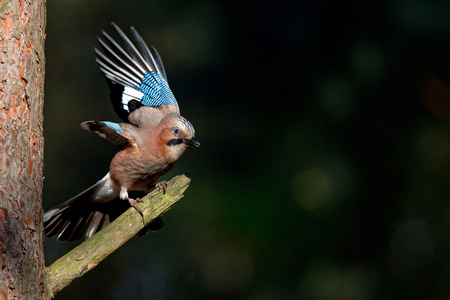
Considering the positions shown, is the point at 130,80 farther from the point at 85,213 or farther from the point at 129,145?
the point at 85,213

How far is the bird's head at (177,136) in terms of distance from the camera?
363 cm

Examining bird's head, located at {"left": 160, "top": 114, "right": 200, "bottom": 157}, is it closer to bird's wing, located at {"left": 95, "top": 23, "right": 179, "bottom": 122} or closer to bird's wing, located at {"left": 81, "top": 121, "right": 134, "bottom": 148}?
bird's wing, located at {"left": 81, "top": 121, "right": 134, "bottom": 148}

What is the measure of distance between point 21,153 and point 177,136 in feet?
4.24

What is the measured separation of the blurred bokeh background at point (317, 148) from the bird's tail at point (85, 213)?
2748mm

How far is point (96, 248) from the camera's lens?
2.72m

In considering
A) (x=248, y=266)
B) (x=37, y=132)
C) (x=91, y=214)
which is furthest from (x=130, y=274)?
(x=37, y=132)

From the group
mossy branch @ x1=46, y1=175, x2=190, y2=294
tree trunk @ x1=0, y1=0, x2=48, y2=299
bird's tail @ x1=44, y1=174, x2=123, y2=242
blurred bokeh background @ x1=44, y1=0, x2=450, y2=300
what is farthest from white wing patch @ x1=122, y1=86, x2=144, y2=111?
blurred bokeh background @ x1=44, y1=0, x2=450, y2=300

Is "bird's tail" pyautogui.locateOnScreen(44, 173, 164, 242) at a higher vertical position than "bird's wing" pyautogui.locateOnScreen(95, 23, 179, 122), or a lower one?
lower

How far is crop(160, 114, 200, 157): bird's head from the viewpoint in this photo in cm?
→ 363

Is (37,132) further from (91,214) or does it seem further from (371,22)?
(371,22)

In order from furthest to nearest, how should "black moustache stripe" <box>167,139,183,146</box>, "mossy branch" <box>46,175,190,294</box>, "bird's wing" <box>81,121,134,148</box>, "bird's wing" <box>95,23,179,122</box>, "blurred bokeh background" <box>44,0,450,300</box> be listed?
"blurred bokeh background" <box>44,0,450,300</box> → "bird's wing" <box>95,23,179,122</box> → "black moustache stripe" <box>167,139,183,146</box> → "bird's wing" <box>81,121,134,148</box> → "mossy branch" <box>46,175,190,294</box>

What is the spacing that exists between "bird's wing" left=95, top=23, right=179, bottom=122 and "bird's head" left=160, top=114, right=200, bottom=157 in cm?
41

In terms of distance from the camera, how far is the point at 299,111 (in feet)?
22.1

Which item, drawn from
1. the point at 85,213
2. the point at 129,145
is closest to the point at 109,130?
the point at 129,145
